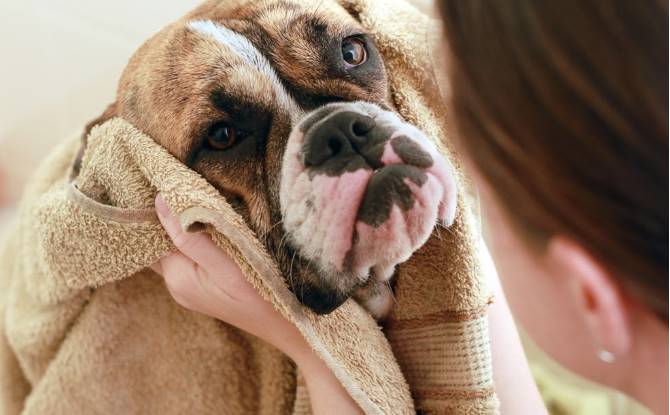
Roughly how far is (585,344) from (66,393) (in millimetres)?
895

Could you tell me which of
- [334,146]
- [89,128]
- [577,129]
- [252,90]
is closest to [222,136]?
[252,90]

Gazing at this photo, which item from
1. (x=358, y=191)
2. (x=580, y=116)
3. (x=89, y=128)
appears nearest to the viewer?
(x=580, y=116)

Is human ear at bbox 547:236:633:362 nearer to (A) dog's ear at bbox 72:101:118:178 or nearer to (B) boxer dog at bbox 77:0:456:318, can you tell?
(B) boxer dog at bbox 77:0:456:318

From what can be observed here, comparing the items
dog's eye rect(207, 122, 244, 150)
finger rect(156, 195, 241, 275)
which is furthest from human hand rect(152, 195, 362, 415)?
dog's eye rect(207, 122, 244, 150)

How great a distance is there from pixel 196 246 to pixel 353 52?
0.39 meters

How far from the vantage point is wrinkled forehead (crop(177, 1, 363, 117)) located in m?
0.97

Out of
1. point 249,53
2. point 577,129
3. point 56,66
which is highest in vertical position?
point 577,129

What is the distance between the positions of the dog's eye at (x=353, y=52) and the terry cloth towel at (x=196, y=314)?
0.04 m

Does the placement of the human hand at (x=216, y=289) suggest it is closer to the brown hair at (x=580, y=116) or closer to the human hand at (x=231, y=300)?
the human hand at (x=231, y=300)

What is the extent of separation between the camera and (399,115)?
1.08 metres

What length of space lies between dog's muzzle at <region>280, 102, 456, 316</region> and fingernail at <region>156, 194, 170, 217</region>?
0.59 ft

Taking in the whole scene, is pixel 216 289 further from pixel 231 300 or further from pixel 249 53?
pixel 249 53

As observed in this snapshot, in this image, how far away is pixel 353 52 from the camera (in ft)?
3.44

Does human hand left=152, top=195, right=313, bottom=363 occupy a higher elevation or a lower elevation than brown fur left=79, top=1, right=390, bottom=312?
lower
